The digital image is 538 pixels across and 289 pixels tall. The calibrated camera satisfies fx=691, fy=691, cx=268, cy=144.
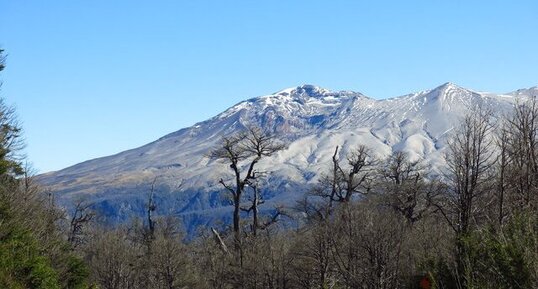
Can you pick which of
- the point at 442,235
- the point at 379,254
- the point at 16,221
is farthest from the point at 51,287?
the point at 442,235

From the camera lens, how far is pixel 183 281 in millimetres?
51719

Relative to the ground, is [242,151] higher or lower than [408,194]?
higher

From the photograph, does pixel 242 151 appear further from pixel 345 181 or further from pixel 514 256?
pixel 514 256

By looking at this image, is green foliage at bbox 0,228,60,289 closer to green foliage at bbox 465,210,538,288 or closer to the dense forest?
the dense forest

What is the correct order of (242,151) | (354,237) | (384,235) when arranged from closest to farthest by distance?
(384,235) → (354,237) → (242,151)

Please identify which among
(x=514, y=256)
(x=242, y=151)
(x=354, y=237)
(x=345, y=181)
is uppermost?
(x=242, y=151)

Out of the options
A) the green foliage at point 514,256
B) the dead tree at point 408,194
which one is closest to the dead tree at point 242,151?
the dead tree at point 408,194

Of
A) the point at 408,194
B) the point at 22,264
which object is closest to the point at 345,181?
the point at 408,194

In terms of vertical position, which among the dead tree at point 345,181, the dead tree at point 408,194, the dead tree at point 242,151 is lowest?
the dead tree at point 408,194

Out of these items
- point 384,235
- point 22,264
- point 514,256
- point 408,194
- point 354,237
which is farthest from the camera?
point 408,194

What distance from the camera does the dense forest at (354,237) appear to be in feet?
63.3

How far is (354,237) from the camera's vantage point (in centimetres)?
2994

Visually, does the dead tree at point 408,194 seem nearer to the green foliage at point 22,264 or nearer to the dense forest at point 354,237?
the dense forest at point 354,237

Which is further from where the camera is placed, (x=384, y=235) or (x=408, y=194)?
(x=408, y=194)
